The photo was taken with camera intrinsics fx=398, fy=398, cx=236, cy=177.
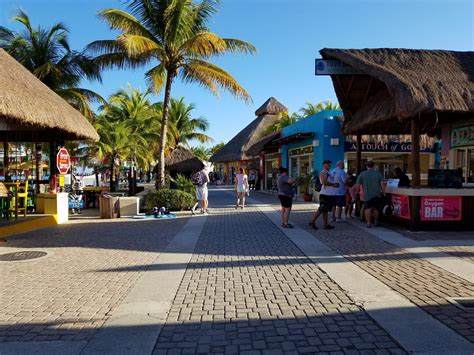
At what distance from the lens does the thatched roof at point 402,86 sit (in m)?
9.09

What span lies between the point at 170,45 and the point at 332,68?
6.67 m

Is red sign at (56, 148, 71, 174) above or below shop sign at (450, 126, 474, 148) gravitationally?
below

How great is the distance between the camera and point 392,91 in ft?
30.9

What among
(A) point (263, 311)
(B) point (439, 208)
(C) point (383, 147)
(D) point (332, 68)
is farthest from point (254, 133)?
(A) point (263, 311)

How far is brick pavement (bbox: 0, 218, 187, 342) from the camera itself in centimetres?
420

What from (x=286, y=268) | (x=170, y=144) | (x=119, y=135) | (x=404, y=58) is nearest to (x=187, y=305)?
(x=286, y=268)

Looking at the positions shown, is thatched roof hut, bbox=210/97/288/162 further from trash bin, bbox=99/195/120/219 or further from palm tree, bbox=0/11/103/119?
trash bin, bbox=99/195/120/219

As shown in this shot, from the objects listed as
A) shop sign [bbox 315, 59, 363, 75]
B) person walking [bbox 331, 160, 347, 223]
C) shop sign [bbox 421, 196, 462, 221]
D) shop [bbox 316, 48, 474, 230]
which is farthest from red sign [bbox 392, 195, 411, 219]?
shop sign [bbox 315, 59, 363, 75]

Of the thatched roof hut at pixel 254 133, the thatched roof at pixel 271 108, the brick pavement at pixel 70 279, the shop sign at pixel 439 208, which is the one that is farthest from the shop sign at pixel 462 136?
the thatched roof at pixel 271 108

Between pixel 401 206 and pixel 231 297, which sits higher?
pixel 401 206

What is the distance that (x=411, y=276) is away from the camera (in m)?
5.86

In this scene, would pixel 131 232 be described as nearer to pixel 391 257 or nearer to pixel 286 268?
pixel 286 268

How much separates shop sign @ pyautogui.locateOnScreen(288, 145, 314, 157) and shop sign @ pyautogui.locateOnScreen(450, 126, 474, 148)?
8049mm

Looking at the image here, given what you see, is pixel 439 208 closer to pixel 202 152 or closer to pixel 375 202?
pixel 375 202
